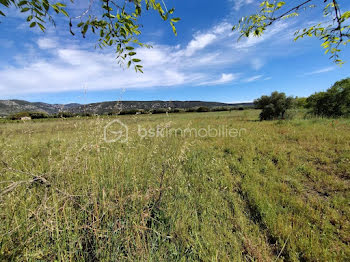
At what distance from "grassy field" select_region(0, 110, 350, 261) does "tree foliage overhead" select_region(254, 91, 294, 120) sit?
16297 millimetres

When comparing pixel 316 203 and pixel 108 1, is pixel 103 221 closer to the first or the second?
pixel 108 1

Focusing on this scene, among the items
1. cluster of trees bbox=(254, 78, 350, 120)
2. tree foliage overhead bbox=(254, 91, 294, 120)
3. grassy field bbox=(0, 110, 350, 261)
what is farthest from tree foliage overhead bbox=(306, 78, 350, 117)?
grassy field bbox=(0, 110, 350, 261)

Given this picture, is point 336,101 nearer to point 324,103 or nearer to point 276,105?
point 324,103

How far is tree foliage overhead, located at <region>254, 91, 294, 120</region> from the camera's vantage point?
1881 centimetres

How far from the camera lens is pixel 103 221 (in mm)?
1970

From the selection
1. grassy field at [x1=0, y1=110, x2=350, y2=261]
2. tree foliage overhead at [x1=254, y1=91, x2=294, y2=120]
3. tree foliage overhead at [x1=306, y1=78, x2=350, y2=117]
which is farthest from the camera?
tree foliage overhead at [x1=254, y1=91, x2=294, y2=120]

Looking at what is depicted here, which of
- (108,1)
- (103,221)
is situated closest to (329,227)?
(103,221)

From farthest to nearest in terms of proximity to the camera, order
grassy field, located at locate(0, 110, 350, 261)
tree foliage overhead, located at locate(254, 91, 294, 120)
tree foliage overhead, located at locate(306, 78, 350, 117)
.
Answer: tree foliage overhead, located at locate(254, 91, 294, 120), tree foliage overhead, located at locate(306, 78, 350, 117), grassy field, located at locate(0, 110, 350, 261)

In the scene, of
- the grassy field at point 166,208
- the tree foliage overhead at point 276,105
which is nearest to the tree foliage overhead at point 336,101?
the tree foliage overhead at point 276,105

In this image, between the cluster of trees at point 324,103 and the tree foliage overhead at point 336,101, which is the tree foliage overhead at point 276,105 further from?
the tree foliage overhead at point 336,101

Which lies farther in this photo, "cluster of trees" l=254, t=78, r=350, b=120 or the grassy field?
"cluster of trees" l=254, t=78, r=350, b=120

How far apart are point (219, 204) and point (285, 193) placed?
5.88 ft

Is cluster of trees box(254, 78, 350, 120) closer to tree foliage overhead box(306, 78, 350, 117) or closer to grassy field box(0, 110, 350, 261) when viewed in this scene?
tree foliage overhead box(306, 78, 350, 117)

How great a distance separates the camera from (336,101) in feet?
64.4
